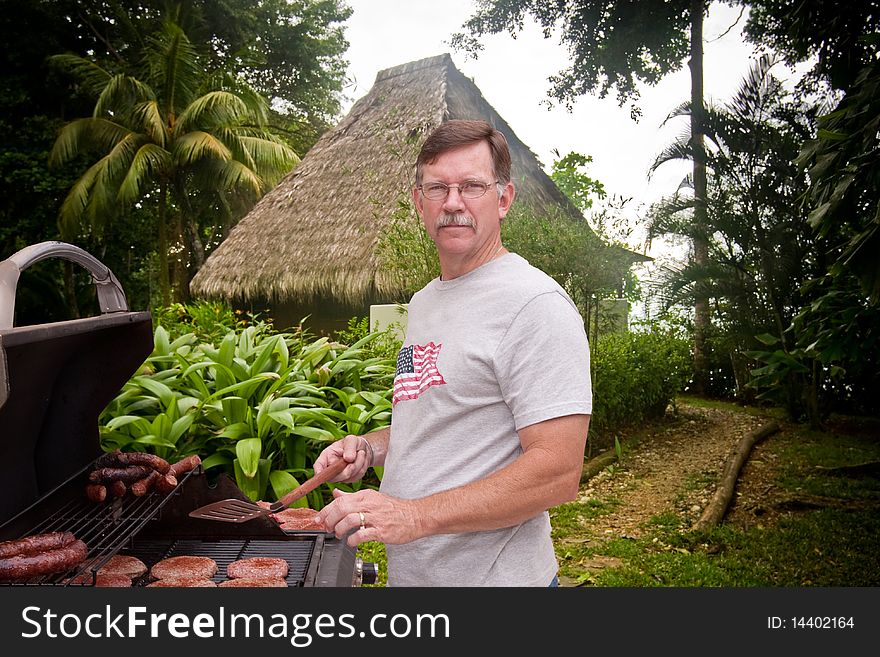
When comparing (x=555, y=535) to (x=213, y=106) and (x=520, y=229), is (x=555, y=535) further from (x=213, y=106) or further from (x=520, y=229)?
(x=213, y=106)

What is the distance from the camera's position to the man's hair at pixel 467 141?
1.22 metres

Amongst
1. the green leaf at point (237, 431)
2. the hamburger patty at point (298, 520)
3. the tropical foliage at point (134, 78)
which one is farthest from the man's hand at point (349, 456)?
the tropical foliage at point (134, 78)

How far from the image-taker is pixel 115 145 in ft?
35.8

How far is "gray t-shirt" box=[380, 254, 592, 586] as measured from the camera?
1066 millimetres

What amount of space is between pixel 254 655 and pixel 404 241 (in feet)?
13.3

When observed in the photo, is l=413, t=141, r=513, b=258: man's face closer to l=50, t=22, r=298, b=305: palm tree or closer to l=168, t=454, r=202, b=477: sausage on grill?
l=168, t=454, r=202, b=477: sausage on grill

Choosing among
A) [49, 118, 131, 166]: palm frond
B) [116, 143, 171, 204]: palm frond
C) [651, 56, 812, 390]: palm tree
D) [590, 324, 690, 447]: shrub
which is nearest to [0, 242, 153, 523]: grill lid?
[590, 324, 690, 447]: shrub

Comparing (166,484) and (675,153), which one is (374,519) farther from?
(675,153)

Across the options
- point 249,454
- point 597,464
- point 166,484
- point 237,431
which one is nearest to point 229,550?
point 166,484

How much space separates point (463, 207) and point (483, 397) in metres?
0.33

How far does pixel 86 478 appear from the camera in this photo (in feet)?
5.62

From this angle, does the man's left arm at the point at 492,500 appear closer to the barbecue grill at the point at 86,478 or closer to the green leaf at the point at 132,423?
the barbecue grill at the point at 86,478

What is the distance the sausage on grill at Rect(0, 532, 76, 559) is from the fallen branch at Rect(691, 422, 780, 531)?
137 inches

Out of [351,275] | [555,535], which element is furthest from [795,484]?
[351,275]
